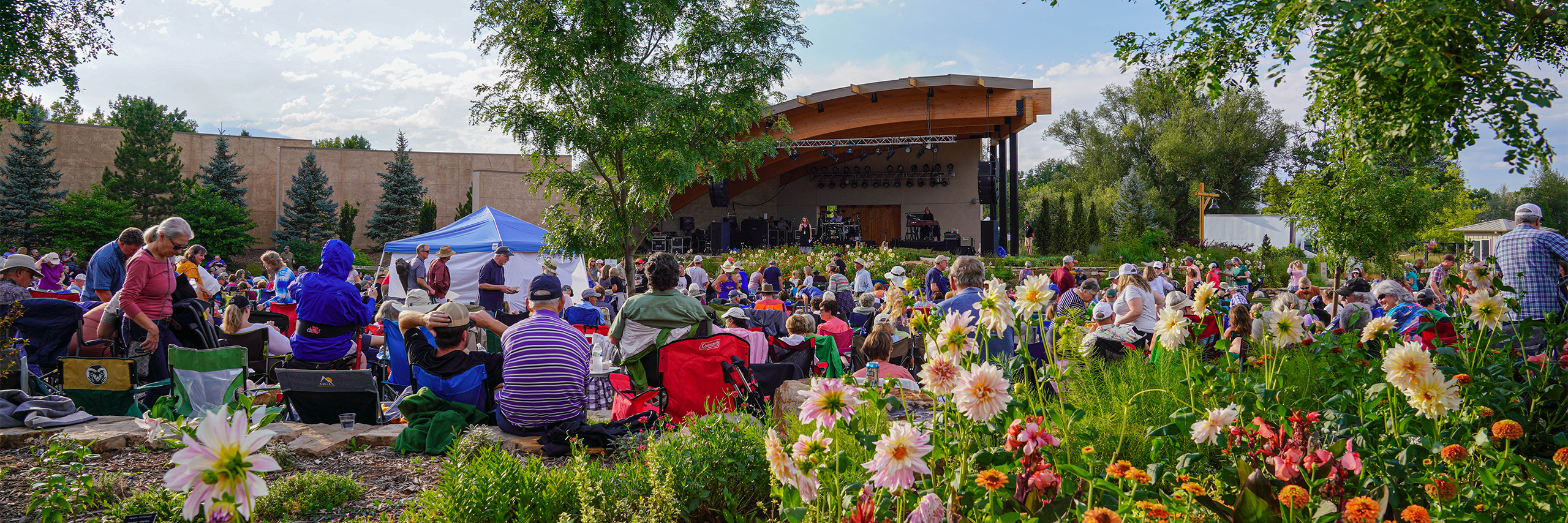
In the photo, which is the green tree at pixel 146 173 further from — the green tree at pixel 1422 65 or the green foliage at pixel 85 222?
the green tree at pixel 1422 65

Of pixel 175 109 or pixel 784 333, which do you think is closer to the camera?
pixel 784 333

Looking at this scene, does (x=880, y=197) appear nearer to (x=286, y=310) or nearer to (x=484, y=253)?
(x=484, y=253)

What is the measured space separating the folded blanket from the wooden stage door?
23.6 metres

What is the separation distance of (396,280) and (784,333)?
7.05 meters

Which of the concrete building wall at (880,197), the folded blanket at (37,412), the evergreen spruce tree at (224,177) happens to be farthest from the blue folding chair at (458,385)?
the evergreen spruce tree at (224,177)

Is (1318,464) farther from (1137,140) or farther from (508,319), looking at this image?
(1137,140)

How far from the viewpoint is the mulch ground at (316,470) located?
2.70 meters

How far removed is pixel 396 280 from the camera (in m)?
11.1

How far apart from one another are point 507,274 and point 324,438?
324 inches

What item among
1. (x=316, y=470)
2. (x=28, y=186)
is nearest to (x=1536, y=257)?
(x=316, y=470)

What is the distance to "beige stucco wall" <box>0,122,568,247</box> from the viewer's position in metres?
25.4

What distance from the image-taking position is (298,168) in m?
27.8

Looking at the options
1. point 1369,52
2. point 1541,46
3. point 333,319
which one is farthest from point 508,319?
point 1541,46

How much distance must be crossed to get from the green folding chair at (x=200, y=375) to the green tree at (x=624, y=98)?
3864mm
